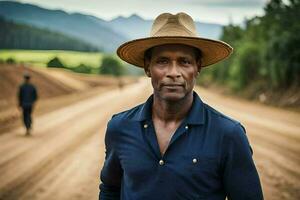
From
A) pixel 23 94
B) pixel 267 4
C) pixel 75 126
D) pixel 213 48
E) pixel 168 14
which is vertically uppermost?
pixel 267 4

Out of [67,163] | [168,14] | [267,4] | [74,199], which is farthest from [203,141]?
[267,4]

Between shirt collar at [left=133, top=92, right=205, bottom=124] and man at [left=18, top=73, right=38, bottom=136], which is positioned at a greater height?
shirt collar at [left=133, top=92, right=205, bottom=124]

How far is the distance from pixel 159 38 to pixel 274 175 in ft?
24.5

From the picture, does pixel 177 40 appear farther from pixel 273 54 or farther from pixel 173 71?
pixel 273 54

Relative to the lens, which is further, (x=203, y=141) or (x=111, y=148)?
(x=111, y=148)

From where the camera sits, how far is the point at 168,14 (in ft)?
8.70

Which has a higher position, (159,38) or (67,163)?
(159,38)

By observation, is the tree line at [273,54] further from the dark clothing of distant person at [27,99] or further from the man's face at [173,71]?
the man's face at [173,71]

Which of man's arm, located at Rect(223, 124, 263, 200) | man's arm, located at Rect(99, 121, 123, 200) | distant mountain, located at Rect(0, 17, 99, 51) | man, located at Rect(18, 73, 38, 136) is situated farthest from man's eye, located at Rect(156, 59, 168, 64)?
distant mountain, located at Rect(0, 17, 99, 51)

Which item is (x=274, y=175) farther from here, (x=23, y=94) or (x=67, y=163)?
(x=23, y=94)

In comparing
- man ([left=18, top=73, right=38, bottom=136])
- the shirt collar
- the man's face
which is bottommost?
man ([left=18, top=73, right=38, bottom=136])

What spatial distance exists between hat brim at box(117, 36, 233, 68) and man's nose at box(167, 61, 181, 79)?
12 centimetres

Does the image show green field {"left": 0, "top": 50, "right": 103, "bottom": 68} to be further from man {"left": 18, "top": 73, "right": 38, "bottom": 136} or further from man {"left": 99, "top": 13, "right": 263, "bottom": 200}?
man {"left": 99, "top": 13, "right": 263, "bottom": 200}

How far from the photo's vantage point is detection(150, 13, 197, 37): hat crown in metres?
2.50
